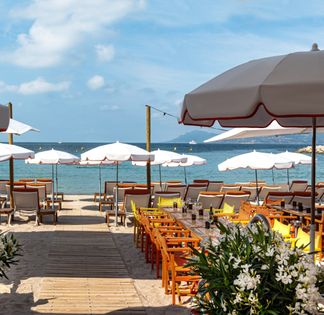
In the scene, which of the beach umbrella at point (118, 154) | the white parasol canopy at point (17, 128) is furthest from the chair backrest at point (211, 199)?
the white parasol canopy at point (17, 128)

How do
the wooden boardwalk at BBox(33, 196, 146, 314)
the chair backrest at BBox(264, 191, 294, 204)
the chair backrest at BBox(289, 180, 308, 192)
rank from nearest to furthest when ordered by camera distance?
the wooden boardwalk at BBox(33, 196, 146, 314) → the chair backrest at BBox(264, 191, 294, 204) → the chair backrest at BBox(289, 180, 308, 192)

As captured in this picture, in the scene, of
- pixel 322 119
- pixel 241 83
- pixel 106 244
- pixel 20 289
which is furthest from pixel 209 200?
pixel 241 83

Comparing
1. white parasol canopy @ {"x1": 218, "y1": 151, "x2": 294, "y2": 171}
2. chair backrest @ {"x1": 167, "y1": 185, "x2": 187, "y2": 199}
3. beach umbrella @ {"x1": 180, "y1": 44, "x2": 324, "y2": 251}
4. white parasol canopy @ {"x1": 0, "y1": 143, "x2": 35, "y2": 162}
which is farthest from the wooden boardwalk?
chair backrest @ {"x1": 167, "y1": 185, "x2": 187, "y2": 199}

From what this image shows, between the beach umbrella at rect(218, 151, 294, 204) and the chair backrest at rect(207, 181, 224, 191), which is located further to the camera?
the chair backrest at rect(207, 181, 224, 191)

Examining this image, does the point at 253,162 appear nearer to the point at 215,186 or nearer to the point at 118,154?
the point at 118,154

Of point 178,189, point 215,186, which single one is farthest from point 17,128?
point 215,186

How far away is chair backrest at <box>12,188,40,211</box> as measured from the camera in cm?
1260

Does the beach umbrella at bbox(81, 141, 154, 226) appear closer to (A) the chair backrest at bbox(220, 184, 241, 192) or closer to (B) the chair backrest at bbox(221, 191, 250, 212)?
(B) the chair backrest at bbox(221, 191, 250, 212)

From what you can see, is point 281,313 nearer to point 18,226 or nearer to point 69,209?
point 18,226

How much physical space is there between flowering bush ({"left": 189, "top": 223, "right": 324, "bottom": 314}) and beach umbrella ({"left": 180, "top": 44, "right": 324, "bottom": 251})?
81 centimetres

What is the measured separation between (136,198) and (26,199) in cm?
257

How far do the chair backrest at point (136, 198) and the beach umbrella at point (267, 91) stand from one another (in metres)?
8.72

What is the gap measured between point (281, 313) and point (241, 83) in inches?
56.7

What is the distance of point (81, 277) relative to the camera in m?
7.42
